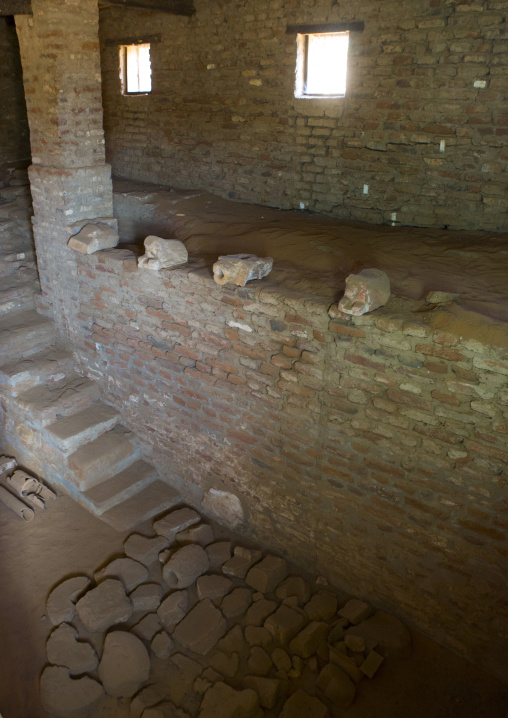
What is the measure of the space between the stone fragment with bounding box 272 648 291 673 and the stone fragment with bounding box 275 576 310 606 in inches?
18.2

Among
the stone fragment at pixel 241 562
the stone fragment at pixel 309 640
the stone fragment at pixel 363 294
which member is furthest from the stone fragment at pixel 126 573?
the stone fragment at pixel 363 294

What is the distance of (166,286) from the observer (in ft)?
Result: 16.3

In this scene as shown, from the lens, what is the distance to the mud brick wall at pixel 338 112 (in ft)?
17.6

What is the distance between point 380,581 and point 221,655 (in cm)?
137

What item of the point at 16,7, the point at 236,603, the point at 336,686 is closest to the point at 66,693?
the point at 236,603

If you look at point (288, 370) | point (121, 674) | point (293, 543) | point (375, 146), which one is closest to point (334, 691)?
point (293, 543)

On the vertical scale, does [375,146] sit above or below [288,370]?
above

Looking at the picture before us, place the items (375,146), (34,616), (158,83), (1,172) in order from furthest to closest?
(1,172) → (158,83) → (375,146) → (34,616)

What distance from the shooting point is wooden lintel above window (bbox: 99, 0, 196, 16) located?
21.5 feet

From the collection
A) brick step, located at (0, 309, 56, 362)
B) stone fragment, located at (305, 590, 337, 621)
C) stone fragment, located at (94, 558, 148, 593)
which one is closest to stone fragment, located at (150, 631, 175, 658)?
stone fragment, located at (94, 558, 148, 593)

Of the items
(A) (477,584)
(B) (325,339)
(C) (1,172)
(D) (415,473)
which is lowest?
(A) (477,584)

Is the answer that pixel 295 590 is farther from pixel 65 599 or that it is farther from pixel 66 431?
pixel 66 431

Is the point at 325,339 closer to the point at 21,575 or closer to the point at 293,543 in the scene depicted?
the point at 293,543

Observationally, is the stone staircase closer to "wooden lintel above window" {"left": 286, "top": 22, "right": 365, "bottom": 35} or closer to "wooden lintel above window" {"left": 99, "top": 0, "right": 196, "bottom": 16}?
"wooden lintel above window" {"left": 99, "top": 0, "right": 196, "bottom": 16}
